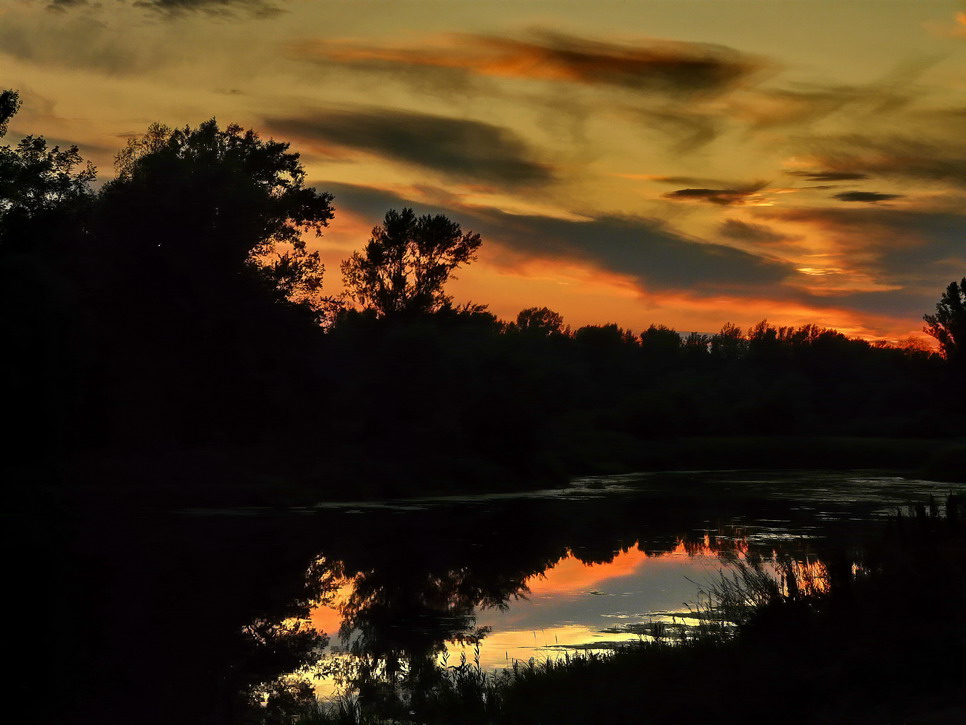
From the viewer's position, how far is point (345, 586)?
83.5 ft

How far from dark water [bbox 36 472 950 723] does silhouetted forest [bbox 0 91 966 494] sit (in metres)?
10.0

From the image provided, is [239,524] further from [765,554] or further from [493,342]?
[493,342]

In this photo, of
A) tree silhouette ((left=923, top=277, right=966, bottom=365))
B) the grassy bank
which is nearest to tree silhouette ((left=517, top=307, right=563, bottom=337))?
tree silhouette ((left=923, top=277, right=966, bottom=365))

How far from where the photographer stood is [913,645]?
12180 millimetres

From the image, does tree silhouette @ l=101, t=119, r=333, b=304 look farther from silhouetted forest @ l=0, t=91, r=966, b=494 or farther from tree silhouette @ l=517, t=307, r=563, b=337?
tree silhouette @ l=517, t=307, r=563, b=337

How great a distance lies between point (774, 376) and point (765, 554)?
113072 mm

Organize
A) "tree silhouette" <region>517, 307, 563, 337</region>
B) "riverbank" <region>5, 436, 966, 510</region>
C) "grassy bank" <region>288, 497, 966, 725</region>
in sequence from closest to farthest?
"grassy bank" <region>288, 497, 966, 725</region> < "riverbank" <region>5, 436, 966, 510</region> < "tree silhouette" <region>517, 307, 563, 337</region>

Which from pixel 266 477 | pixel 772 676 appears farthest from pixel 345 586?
pixel 266 477

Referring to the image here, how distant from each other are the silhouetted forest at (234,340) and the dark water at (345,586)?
1004cm

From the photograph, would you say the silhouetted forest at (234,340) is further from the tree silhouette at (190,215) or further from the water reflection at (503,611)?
the water reflection at (503,611)

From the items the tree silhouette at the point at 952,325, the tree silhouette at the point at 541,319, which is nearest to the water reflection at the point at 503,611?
the tree silhouette at the point at 952,325

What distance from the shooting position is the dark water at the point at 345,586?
16.1m

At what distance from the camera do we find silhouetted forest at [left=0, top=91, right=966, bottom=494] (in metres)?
48.4

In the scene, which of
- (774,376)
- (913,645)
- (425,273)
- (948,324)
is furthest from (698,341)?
(913,645)
